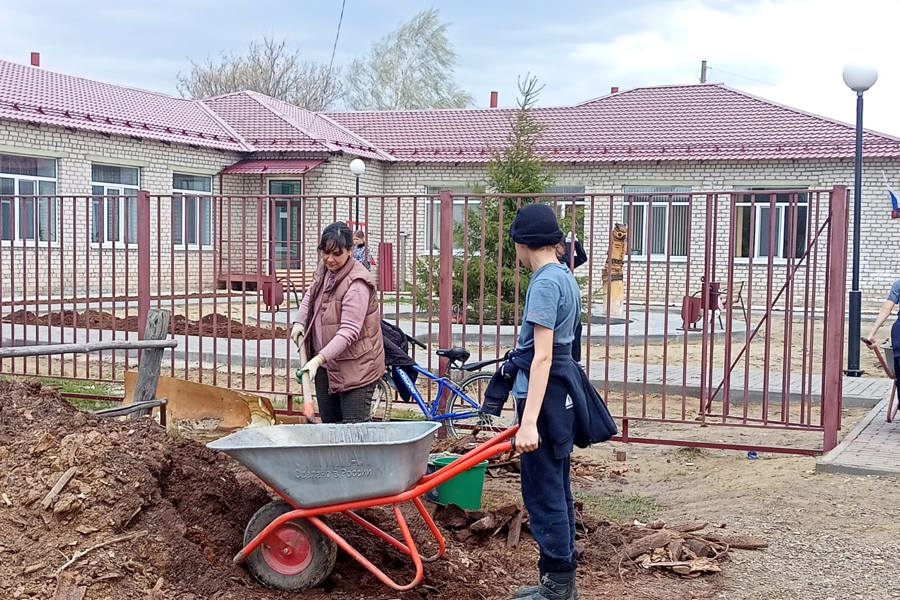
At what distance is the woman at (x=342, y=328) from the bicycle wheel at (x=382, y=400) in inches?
93.5

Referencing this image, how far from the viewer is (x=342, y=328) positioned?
4.78 m

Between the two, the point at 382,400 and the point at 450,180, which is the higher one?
the point at 450,180

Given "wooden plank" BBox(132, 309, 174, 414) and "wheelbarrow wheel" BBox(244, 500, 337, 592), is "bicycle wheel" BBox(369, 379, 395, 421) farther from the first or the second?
"wheelbarrow wheel" BBox(244, 500, 337, 592)

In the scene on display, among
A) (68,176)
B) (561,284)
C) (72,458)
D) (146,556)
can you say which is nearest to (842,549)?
(561,284)

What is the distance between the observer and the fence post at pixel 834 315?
6273 mm

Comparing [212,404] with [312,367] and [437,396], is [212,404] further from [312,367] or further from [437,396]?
[312,367]

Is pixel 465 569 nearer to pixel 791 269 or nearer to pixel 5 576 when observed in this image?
pixel 5 576

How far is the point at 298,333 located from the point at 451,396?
8.25ft

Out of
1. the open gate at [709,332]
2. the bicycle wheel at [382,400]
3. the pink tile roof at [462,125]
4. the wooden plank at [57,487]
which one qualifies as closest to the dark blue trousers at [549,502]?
the wooden plank at [57,487]

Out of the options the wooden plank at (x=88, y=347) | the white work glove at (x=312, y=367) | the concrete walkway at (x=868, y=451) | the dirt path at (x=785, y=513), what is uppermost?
the white work glove at (x=312, y=367)

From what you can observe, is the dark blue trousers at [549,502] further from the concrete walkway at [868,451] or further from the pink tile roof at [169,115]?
the pink tile roof at [169,115]

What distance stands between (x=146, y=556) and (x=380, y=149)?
22.0m

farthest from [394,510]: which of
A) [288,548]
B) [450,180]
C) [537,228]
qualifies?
[450,180]

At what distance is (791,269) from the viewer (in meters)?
6.43
